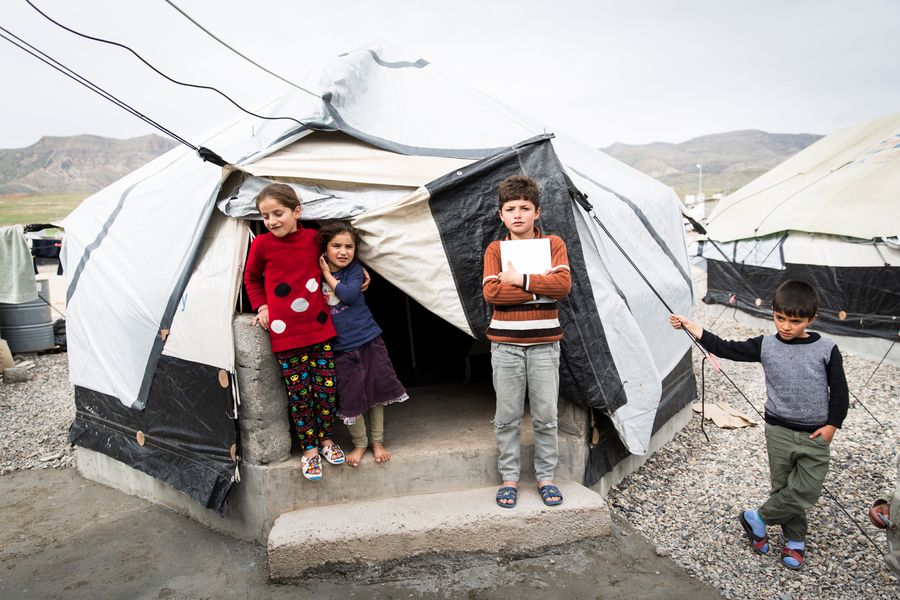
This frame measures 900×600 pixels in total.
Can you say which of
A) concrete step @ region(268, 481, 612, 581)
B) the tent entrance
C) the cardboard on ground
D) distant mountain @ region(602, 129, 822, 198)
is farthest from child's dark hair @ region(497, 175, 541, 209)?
distant mountain @ region(602, 129, 822, 198)

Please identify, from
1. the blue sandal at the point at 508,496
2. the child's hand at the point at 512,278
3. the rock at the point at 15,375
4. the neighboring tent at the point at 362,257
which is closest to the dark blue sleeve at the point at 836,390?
the neighboring tent at the point at 362,257

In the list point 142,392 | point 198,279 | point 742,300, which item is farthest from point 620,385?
point 742,300

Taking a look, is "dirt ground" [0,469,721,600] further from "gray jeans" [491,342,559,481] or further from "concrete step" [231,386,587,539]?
"gray jeans" [491,342,559,481]

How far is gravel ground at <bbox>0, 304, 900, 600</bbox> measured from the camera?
9.10 feet

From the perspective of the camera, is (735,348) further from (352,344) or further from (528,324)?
(352,344)

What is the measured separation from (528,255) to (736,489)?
7.05 feet

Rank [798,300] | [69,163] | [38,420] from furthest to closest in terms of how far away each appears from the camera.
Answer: [69,163], [38,420], [798,300]

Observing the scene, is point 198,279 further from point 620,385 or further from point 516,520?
point 620,385

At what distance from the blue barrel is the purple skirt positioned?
6.91 metres

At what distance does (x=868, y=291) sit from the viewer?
22.0 feet

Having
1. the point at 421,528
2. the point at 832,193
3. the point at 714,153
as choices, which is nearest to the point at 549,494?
the point at 421,528

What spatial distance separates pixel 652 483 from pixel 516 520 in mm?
1329

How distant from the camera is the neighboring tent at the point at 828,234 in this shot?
21.8 ft

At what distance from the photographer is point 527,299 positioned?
2.86 meters
